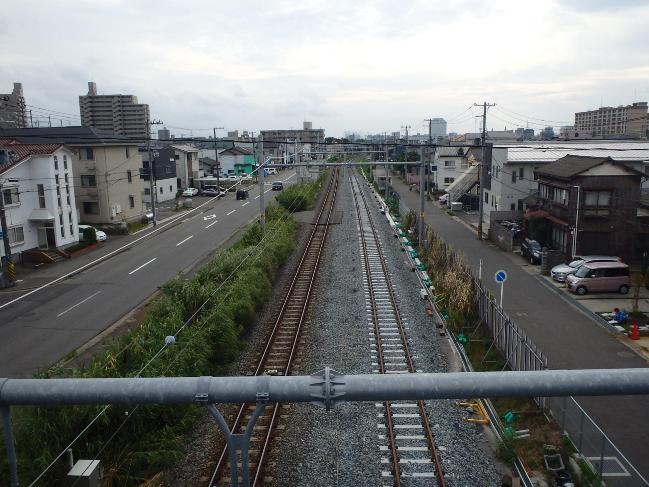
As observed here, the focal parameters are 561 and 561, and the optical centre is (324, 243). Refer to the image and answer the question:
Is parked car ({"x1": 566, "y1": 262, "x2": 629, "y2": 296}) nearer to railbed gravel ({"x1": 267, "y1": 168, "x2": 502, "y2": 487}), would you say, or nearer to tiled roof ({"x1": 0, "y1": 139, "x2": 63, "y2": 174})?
railbed gravel ({"x1": 267, "y1": 168, "x2": 502, "y2": 487})

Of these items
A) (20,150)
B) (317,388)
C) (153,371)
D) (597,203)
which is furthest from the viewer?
(20,150)

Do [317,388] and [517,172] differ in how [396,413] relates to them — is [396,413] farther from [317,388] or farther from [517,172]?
[517,172]

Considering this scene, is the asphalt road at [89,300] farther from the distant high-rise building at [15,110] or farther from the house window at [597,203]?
the distant high-rise building at [15,110]

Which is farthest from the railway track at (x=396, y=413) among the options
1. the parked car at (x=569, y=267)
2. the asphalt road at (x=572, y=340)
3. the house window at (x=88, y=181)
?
the house window at (x=88, y=181)

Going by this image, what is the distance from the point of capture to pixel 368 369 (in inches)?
485

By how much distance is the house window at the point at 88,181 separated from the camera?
33344 mm

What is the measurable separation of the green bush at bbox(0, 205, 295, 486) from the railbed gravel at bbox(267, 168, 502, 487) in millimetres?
→ 1799

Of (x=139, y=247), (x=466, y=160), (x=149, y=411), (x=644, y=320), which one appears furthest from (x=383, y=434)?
(x=466, y=160)

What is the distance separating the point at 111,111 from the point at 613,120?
116 metres

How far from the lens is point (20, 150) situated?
88.3 ft

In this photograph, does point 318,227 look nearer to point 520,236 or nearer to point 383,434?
point 520,236

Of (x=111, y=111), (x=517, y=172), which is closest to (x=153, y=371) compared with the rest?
(x=517, y=172)

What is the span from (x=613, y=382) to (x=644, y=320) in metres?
14.5

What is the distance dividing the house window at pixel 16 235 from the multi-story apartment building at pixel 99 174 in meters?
7.49
